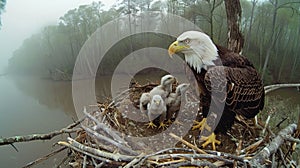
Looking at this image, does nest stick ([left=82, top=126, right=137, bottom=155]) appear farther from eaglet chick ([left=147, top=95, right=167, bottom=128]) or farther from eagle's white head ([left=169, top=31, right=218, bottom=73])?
eagle's white head ([left=169, top=31, right=218, bottom=73])

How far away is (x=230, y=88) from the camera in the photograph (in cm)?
91

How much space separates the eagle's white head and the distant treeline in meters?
1.58

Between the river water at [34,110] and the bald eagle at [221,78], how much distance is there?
1383mm

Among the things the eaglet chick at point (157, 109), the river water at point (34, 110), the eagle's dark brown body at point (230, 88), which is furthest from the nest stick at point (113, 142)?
A: the river water at point (34, 110)

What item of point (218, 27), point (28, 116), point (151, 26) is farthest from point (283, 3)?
point (28, 116)

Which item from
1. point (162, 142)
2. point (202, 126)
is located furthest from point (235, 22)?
point (162, 142)

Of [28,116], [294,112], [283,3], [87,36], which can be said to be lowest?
[28,116]

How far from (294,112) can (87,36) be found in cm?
308

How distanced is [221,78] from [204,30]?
1908mm

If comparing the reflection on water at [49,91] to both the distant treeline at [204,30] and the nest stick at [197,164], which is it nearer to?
the distant treeline at [204,30]

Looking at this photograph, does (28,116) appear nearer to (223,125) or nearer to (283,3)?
(223,125)

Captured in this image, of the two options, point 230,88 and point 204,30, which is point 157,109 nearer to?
point 230,88

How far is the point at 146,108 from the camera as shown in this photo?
4.52 ft

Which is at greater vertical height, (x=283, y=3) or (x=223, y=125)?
(x=283, y=3)
